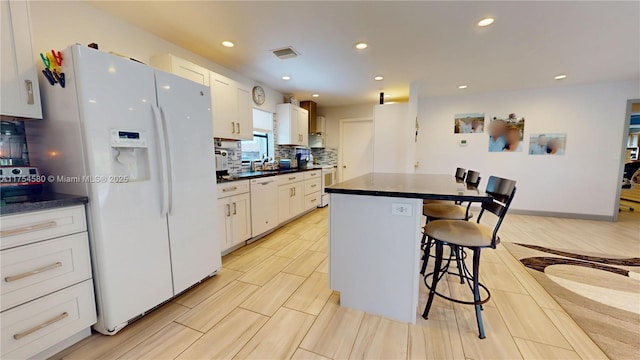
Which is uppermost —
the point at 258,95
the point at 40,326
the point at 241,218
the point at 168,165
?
the point at 258,95

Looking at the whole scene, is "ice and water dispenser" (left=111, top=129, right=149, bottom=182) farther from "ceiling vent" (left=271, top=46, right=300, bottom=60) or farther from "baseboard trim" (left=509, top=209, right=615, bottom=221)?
"baseboard trim" (left=509, top=209, right=615, bottom=221)

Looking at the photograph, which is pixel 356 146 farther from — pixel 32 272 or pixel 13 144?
pixel 32 272

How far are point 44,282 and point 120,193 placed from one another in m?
0.56

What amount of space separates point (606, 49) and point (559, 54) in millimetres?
417

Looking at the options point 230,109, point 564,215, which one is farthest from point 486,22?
point 564,215

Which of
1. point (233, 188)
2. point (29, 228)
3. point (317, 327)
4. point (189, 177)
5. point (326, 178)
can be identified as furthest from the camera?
point (326, 178)

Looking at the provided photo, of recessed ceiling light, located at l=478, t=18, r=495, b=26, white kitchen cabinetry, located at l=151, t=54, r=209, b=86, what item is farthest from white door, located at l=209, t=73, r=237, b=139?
recessed ceiling light, located at l=478, t=18, r=495, b=26

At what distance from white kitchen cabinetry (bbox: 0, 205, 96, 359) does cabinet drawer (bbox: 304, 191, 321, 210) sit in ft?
9.99

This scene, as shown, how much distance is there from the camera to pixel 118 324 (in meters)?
1.47

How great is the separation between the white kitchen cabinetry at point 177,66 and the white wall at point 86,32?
14cm

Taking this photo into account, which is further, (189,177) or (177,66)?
(177,66)

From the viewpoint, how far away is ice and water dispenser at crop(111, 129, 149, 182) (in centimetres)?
143

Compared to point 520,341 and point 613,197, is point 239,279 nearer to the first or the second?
point 520,341

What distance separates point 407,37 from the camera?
2.33m
